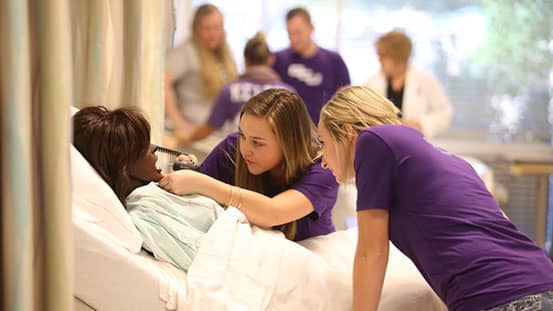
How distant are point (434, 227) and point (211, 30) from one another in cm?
324

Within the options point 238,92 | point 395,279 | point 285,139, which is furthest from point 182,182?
point 238,92

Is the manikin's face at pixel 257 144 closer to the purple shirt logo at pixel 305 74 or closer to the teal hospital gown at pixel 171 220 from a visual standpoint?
the teal hospital gown at pixel 171 220

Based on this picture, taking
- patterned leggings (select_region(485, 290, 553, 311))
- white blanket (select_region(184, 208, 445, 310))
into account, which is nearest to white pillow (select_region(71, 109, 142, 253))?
white blanket (select_region(184, 208, 445, 310))

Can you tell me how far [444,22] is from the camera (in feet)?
17.5

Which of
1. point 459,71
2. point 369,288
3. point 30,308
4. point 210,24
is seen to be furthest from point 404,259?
point 459,71

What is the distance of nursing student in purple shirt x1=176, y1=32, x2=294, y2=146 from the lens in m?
3.84

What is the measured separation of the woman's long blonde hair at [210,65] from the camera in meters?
4.74

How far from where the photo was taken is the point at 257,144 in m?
2.22

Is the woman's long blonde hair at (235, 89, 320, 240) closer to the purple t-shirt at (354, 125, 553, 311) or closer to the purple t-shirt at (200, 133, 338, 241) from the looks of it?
the purple t-shirt at (200, 133, 338, 241)

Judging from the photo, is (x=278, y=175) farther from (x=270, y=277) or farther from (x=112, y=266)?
(x=112, y=266)

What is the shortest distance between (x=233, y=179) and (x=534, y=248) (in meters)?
0.97

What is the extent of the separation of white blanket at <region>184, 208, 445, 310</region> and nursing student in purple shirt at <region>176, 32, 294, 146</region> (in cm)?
180

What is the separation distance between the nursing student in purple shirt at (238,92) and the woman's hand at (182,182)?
1.70 meters

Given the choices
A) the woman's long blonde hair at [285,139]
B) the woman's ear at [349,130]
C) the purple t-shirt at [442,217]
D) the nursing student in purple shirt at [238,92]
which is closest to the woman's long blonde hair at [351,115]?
the woman's ear at [349,130]
